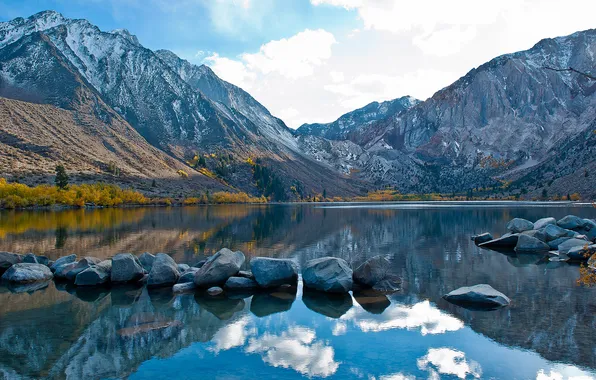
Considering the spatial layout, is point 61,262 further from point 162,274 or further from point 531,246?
point 531,246

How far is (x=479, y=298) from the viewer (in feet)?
70.1

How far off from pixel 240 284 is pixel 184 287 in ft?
11.3

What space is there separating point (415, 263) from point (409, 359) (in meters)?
20.2

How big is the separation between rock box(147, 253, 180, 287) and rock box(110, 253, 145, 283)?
1311 millimetres

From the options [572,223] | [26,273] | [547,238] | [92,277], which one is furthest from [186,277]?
[572,223]

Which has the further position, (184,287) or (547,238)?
(547,238)

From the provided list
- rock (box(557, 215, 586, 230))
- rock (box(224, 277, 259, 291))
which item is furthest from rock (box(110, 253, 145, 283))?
rock (box(557, 215, 586, 230))

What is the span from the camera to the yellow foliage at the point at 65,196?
333 ft

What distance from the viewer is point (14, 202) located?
101 metres

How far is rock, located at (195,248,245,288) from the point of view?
83.6 feet

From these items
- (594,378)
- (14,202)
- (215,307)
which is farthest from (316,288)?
(14,202)

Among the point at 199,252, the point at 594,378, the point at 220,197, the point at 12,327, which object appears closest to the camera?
the point at 594,378

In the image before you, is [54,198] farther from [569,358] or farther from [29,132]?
[569,358]

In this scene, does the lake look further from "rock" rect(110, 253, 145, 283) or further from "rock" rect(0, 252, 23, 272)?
"rock" rect(0, 252, 23, 272)
